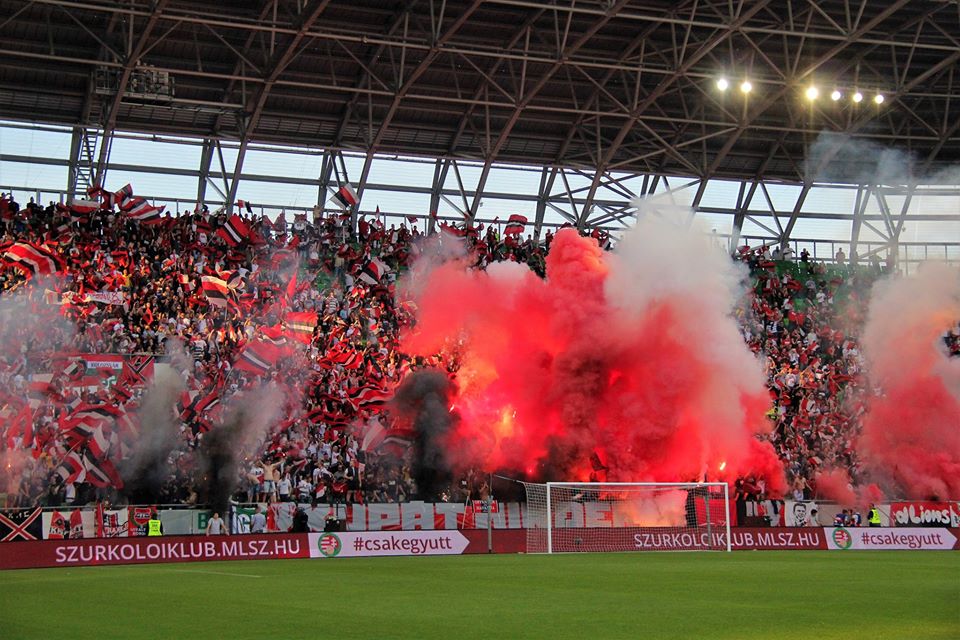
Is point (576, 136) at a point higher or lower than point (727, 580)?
higher

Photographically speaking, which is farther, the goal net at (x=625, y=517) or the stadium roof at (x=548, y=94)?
the stadium roof at (x=548, y=94)

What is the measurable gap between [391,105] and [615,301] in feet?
36.6

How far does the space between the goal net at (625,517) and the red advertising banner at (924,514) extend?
6.63 m

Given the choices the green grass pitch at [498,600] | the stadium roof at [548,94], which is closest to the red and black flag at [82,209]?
the stadium roof at [548,94]

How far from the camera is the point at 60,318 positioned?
110ft

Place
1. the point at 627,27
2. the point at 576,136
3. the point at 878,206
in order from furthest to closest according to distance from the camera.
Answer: the point at 878,206 < the point at 576,136 < the point at 627,27

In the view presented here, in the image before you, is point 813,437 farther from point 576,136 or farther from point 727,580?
point 727,580

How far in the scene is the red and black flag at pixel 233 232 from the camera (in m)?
39.3

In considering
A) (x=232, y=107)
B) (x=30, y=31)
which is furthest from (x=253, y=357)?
(x=30, y=31)

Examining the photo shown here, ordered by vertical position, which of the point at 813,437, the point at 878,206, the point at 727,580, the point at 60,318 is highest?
the point at 878,206

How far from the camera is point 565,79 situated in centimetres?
4206

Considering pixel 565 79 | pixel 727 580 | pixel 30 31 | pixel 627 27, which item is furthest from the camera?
pixel 565 79

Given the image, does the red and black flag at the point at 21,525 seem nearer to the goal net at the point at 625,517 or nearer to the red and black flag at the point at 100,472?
Answer: the red and black flag at the point at 100,472

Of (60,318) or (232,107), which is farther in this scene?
(232,107)
